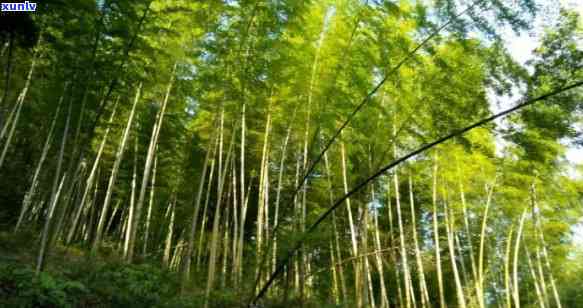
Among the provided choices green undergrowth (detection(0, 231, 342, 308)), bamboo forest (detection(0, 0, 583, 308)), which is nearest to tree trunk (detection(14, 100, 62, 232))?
bamboo forest (detection(0, 0, 583, 308))

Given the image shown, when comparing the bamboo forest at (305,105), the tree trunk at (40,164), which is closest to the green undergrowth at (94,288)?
the bamboo forest at (305,105)

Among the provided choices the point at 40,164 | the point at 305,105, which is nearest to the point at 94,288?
the point at 305,105

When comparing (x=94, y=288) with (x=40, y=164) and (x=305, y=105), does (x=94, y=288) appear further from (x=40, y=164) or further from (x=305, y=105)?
(x=40, y=164)

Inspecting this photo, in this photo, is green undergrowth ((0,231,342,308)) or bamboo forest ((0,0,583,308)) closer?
green undergrowth ((0,231,342,308))

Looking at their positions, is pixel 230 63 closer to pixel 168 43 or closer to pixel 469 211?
pixel 168 43

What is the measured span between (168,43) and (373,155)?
3.71m

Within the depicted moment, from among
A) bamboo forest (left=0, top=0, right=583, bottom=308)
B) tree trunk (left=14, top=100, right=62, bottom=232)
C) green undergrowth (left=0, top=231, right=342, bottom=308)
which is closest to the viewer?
green undergrowth (left=0, top=231, right=342, bottom=308)

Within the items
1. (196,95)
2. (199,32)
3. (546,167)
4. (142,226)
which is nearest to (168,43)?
(199,32)

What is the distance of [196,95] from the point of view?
277 inches

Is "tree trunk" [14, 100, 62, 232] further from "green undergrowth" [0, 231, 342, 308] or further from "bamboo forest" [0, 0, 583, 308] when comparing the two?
"green undergrowth" [0, 231, 342, 308]

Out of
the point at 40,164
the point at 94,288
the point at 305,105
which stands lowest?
the point at 94,288

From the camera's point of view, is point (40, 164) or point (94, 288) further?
point (40, 164)

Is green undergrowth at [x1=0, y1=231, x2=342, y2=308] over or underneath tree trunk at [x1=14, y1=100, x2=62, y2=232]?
underneath

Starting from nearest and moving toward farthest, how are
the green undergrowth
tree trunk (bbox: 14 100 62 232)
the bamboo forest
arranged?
the green undergrowth → the bamboo forest → tree trunk (bbox: 14 100 62 232)
